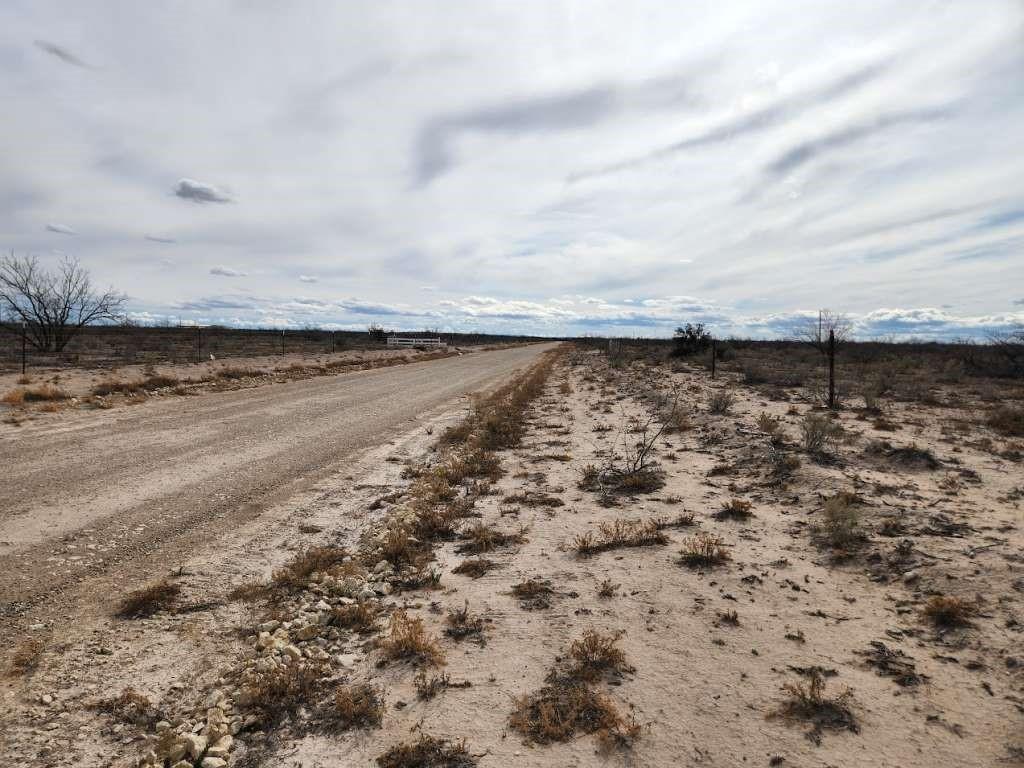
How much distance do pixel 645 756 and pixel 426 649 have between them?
1.46 meters

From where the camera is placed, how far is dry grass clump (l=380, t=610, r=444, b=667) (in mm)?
3324

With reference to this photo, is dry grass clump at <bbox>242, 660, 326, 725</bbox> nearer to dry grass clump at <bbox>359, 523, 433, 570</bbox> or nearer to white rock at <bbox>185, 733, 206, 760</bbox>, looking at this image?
white rock at <bbox>185, 733, 206, 760</bbox>

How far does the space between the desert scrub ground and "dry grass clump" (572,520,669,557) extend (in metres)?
0.03

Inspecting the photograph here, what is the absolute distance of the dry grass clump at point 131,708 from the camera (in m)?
2.74

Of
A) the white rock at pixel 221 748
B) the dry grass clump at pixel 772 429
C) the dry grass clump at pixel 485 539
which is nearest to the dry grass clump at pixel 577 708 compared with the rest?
the white rock at pixel 221 748

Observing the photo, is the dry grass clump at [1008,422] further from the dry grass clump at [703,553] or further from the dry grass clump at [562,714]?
the dry grass clump at [562,714]

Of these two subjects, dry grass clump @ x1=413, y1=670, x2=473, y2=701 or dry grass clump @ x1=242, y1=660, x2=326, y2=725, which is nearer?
dry grass clump @ x1=242, y1=660, x2=326, y2=725

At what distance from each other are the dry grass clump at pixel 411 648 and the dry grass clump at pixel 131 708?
1219 millimetres

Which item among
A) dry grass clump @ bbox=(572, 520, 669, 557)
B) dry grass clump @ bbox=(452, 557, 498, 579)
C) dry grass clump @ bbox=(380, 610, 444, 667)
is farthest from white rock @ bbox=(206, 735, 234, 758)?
dry grass clump @ bbox=(572, 520, 669, 557)

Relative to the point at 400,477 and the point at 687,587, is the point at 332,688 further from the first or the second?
the point at 400,477

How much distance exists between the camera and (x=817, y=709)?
2.84 m

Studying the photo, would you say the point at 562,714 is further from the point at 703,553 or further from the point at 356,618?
the point at 703,553

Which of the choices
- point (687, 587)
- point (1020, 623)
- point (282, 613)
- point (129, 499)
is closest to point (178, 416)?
point (129, 499)

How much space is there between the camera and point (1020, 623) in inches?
139
